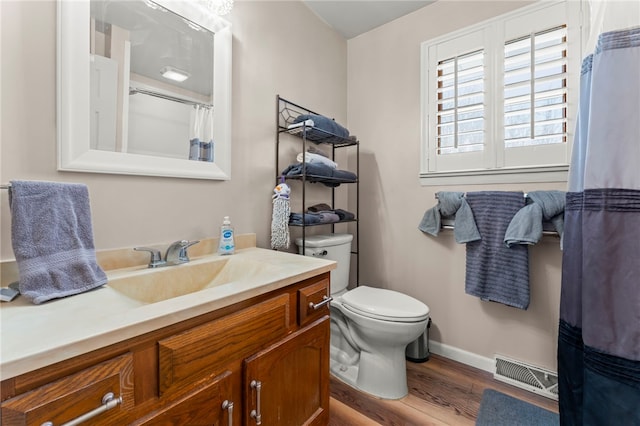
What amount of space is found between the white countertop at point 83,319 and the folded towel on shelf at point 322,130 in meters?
1.05

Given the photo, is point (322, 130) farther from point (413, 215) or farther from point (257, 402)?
point (257, 402)

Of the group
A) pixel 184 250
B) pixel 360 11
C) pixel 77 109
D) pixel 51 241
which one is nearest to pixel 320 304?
pixel 184 250

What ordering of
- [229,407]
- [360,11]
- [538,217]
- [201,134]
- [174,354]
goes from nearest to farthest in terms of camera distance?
[174,354] < [229,407] < [201,134] < [538,217] < [360,11]

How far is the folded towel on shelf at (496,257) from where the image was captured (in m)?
1.50

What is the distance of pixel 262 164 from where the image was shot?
158 cm

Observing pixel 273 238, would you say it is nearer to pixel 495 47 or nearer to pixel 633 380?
pixel 633 380

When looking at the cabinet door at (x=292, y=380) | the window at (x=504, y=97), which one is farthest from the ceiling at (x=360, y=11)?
the cabinet door at (x=292, y=380)

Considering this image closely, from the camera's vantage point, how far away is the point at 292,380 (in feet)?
3.10

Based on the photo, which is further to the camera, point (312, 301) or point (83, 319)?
point (312, 301)

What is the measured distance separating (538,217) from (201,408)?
Answer: 165cm

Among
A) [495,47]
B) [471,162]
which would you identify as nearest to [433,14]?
[495,47]

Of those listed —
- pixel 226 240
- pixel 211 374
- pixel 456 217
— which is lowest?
pixel 211 374

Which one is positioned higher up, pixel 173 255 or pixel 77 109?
pixel 77 109

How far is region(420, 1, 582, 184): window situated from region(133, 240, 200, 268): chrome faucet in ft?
4.99
